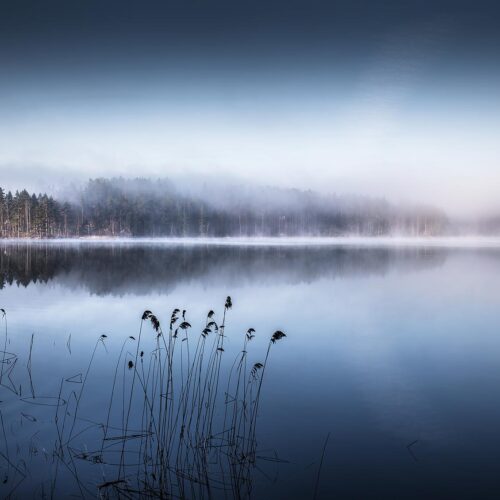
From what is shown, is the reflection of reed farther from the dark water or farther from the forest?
the forest

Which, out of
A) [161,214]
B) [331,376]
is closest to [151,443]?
[331,376]

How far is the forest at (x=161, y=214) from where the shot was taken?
4712 inches

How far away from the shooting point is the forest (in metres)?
120

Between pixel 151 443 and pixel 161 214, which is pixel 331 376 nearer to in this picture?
pixel 151 443

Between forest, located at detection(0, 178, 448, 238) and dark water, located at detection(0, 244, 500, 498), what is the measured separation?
103m

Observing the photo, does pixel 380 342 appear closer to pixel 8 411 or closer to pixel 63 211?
pixel 8 411

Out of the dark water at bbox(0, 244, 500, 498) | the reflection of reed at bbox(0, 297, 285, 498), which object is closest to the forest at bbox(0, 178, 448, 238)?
the dark water at bbox(0, 244, 500, 498)

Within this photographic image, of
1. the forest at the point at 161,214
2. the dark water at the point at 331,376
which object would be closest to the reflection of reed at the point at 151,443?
the dark water at the point at 331,376

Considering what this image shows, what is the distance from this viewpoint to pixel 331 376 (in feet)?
36.4

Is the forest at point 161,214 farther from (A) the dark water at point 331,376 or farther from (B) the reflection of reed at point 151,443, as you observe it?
(B) the reflection of reed at point 151,443

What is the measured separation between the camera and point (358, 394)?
975cm

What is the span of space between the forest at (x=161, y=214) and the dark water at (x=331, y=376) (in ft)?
339

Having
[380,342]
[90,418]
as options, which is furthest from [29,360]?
[380,342]

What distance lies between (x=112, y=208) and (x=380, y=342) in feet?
425
